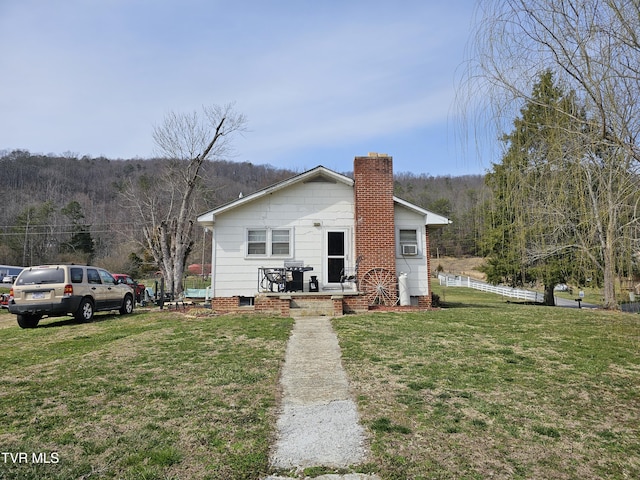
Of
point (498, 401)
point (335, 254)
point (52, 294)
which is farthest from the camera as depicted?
point (335, 254)

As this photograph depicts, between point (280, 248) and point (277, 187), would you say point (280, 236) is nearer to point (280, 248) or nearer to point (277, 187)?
point (280, 248)

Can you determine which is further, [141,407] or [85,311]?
[85,311]

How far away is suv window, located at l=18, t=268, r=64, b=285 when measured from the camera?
11539 mm

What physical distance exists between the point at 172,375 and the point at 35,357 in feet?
10.5

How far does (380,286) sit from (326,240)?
A: 2.33m

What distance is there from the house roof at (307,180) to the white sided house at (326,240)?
0.03 metres

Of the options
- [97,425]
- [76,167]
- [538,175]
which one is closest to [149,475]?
[97,425]

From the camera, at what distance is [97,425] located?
3.94 meters

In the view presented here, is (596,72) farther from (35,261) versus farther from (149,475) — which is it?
(35,261)

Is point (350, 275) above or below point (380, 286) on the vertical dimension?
above

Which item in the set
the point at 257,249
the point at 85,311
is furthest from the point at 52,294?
the point at 257,249

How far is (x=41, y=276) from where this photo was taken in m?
11.6

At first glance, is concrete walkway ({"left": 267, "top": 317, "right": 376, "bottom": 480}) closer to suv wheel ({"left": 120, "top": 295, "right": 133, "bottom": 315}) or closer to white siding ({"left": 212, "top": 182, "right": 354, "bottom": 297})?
→ white siding ({"left": 212, "top": 182, "right": 354, "bottom": 297})

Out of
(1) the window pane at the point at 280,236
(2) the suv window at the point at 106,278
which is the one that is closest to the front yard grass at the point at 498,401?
(1) the window pane at the point at 280,236
